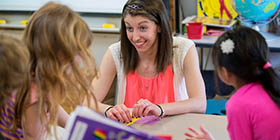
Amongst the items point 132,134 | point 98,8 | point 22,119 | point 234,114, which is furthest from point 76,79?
point 98,8

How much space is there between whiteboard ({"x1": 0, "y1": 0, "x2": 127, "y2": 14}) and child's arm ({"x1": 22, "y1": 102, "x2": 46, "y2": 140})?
201 centimetres

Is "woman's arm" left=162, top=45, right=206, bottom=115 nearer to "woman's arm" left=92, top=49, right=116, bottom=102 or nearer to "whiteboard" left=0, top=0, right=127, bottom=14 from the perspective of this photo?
"woman's arm" left=92, top=49, right=116, bottom=102

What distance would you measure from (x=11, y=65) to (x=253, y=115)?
0.62 metres

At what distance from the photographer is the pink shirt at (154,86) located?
155cm

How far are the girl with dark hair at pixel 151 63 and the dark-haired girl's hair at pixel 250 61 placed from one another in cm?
49

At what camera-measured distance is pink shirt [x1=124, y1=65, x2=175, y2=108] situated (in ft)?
5.09

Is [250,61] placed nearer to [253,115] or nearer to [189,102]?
[253,115]

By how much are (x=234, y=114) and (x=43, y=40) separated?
55cm

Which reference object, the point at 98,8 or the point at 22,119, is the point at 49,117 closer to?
the point at 22,119

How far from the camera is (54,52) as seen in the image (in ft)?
2.77

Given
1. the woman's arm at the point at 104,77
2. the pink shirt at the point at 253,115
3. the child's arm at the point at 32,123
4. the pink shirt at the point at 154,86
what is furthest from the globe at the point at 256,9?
the child's arm at the point at 32,123

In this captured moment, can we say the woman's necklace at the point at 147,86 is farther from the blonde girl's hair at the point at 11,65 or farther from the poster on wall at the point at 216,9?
the poster on wall at the point at 216,9

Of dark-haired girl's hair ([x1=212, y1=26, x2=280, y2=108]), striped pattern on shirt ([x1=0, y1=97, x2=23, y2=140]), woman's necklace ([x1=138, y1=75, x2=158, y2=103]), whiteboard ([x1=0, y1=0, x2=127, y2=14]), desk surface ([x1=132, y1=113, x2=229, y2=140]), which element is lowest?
desk surface ([x1=132, y1=113, x2=229, y2=140])

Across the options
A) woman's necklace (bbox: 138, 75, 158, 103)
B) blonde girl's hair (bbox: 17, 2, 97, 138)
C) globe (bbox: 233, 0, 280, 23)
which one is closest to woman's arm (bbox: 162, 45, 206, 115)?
woman's necklace (bbox: 138, 75, 158, 103)
